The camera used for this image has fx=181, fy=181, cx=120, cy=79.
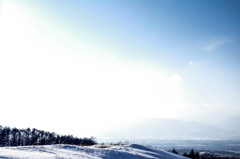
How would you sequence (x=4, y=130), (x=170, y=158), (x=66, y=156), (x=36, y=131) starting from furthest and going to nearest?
(x=36, y=131) < (x=4, y=130) < (x=170, y=158) < (x=66, y=156)

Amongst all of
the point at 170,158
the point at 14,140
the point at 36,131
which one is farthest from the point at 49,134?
the point at 170,158

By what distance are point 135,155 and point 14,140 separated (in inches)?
2621

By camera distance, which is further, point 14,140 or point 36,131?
point 36,131

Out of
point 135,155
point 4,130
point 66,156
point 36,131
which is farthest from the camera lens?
point 36,131

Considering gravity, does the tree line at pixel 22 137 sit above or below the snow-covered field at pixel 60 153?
below

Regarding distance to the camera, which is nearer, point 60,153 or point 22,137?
point 60,153

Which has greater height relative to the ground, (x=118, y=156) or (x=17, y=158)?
(x=17, y=158)

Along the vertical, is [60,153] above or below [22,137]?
above

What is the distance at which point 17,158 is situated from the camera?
373 centimetres

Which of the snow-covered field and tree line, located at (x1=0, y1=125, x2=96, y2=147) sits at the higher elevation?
the snow-covered field

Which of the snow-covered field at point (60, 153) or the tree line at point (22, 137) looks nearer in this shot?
the snow-covered field at point (60, 153)

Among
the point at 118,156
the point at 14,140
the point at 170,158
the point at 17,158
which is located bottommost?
the point at 14,140

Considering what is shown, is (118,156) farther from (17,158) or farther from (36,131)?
(36,131)

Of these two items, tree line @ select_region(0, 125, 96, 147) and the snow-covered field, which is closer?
the snow-covered field
